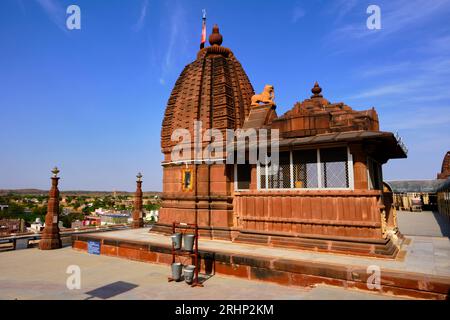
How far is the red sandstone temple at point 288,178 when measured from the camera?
28.2 feet

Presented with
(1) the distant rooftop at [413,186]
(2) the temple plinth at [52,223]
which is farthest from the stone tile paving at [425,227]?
(1) the distant rooftop at [413,186]

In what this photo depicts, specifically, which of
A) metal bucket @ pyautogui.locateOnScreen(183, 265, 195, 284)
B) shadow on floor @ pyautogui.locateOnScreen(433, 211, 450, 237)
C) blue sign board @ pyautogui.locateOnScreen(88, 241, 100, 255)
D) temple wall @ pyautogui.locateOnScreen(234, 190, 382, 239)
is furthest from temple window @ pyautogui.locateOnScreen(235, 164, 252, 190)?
shadow on floor @ pyautogui.locateOnScreen(433, 211, 450, 237)

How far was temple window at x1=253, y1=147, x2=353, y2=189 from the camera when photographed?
902 cm

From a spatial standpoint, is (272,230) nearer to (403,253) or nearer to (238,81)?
(403,253)

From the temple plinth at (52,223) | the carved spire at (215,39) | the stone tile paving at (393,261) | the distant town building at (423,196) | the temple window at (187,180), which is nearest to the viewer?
the stone tile paving at (393,261)

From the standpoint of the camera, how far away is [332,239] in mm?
8789

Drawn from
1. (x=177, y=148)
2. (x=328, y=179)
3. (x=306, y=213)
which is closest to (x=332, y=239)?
(x=306, y=213)

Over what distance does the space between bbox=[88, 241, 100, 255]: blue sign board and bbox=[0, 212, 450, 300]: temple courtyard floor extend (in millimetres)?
1812

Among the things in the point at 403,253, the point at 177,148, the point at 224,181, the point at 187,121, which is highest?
the point at 187,121

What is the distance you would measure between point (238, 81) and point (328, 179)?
789 centimetres

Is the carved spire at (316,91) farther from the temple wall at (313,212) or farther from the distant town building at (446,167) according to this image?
the distant town building at (446,167)

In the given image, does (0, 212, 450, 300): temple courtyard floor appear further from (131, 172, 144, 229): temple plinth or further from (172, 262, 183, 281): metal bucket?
(131, 172, 144, 229): temple plinth

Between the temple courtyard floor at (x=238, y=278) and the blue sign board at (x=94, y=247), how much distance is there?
5.95 ft
